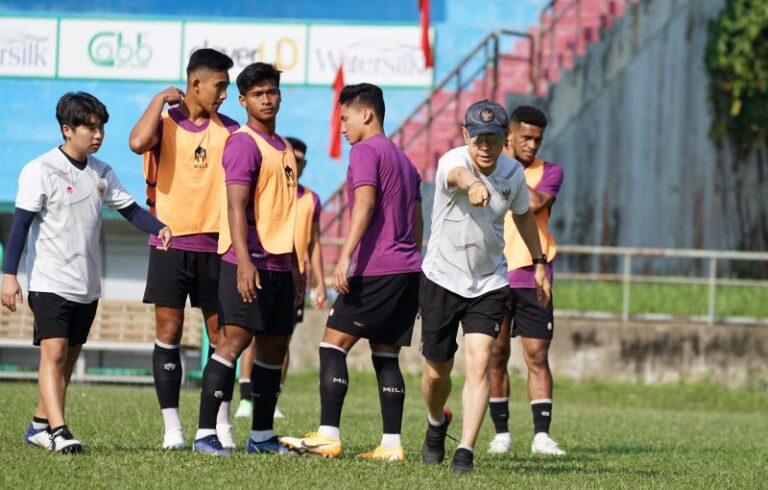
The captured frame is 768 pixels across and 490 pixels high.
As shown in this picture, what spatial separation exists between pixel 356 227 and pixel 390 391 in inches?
43.3

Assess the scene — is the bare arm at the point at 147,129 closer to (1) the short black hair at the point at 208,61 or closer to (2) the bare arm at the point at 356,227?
(1) the short black hair at the point at 208,61

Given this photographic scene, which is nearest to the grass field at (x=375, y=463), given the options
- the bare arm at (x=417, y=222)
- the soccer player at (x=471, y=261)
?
the soccer player at (x=471, y=261)

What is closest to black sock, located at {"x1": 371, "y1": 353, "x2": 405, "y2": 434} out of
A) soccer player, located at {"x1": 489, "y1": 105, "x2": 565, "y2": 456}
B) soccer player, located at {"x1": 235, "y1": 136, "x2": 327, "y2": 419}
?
soccer player, located at {"x1": 489, "y1": 105, "x2": 565, "y2": 456}

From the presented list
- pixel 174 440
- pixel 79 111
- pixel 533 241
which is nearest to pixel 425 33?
pixel 533 241

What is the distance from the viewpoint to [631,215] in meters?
27.9

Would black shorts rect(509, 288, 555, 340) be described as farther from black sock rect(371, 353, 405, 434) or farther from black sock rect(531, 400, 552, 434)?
black sock rect(371, 353, 405, 434)

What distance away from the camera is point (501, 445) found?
1118cm

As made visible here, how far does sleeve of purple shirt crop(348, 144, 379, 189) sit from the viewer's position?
9.15 m

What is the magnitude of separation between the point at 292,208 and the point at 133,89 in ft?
60.9

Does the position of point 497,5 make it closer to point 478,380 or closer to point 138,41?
point 138,41

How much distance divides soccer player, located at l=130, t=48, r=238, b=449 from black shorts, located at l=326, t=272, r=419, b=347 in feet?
2.86

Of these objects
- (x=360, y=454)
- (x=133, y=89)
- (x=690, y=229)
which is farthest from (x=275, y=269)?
(x=690, y=229)

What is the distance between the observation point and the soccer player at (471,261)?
28.8ft

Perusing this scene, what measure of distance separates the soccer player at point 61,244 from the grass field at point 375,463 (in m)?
0.47
